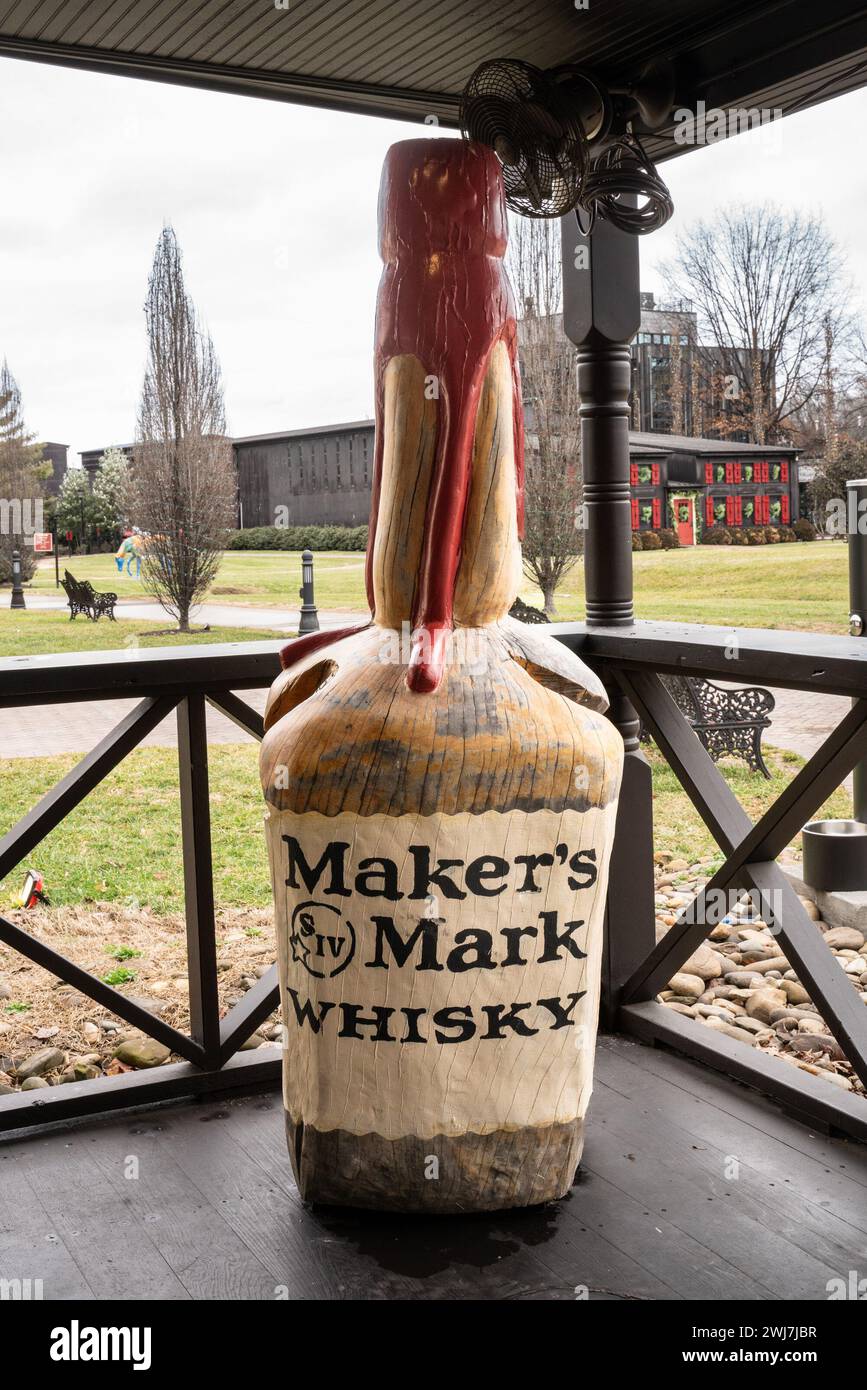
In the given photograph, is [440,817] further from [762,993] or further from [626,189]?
[762,993]

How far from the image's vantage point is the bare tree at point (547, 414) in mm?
10469

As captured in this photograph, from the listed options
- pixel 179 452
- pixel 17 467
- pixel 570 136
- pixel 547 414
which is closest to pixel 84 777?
pixel 570 136

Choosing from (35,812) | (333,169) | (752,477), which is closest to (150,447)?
(333,169)

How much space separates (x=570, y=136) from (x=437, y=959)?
182 centimetres

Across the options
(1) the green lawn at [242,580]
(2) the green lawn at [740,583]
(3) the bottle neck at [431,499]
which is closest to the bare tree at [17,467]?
(2) the green lawn at [740,583]

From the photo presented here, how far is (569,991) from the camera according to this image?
2.19 meters

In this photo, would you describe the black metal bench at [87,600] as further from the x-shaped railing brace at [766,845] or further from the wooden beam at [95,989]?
the x-shaped railing brace at [766,845]

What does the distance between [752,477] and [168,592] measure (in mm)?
6295

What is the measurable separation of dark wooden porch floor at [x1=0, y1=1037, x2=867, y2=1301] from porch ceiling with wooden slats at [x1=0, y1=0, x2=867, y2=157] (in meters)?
2.36

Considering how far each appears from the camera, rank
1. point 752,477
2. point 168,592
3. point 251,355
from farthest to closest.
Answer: point 168,592, point 251,355, point 752,477

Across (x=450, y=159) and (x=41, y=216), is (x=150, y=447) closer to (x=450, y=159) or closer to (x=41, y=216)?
(x=41, y=216)

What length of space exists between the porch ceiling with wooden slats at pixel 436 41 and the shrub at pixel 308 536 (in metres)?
4.92

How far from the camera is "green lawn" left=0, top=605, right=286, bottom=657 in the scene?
34.4 ft

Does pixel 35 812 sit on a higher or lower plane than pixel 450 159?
lower
